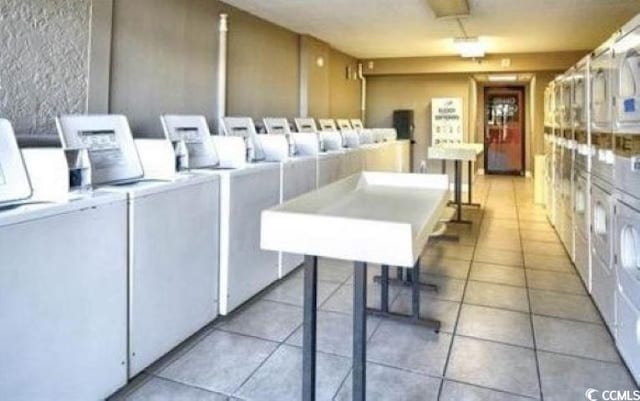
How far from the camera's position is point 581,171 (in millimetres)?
3600

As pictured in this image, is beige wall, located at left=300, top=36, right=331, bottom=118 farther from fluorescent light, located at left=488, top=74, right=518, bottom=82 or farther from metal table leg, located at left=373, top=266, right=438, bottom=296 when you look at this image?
fluorescent light, located at left=488, top=74, right=518, bottom=82

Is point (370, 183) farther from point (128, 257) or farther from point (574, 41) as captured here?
point (574, 41)

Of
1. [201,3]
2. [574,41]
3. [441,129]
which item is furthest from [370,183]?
[441,129]

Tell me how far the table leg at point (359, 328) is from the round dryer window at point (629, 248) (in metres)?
1.39

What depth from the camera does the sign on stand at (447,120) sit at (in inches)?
374

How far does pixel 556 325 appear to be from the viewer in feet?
9.30

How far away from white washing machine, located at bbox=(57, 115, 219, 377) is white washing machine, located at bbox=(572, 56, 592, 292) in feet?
8.41

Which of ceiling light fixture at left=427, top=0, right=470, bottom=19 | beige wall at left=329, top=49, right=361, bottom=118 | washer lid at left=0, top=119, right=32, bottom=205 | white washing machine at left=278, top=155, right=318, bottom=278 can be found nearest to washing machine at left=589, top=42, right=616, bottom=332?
ceiling light fixture at left=427, top=0, right=470, bottom=19

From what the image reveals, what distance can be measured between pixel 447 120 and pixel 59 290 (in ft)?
29.0

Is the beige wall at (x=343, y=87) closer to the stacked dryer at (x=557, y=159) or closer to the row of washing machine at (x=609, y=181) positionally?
the stacked dryer at (x=557, y=159)

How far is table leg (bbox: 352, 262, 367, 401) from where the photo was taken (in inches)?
64.4

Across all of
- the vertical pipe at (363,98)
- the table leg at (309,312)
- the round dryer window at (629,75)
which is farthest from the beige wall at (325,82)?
the table leg at (309,312)

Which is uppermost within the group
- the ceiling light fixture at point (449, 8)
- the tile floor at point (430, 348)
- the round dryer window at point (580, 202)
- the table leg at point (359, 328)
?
the ceiling light fixture at point (449, 8)

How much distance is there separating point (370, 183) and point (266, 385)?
132cm
